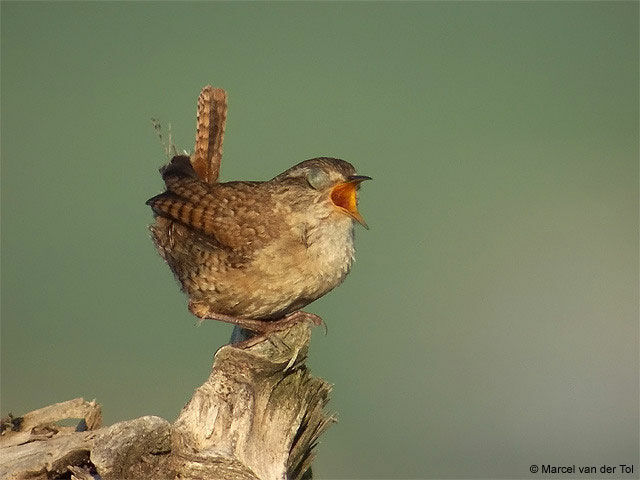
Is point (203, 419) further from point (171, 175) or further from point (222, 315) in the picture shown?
point (171, 175)

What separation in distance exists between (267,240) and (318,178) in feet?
1.06

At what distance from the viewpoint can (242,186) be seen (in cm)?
368

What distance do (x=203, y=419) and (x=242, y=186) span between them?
1.16 m

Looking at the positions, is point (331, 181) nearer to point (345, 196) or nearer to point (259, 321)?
point (345, 196)

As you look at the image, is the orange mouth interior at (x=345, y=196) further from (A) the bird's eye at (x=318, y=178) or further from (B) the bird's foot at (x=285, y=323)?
(B) the bird's foot at (x=285, y=323)

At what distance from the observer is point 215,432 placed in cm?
284

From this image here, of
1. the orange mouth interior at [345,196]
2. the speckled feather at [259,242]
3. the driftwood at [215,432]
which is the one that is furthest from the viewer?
the orange mouth interior at [345,196]

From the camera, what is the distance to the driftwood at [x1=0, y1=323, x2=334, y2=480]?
2.59 m

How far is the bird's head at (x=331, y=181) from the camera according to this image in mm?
3488

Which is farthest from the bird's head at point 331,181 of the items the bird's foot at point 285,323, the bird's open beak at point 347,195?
the bird's foot at point 285,323

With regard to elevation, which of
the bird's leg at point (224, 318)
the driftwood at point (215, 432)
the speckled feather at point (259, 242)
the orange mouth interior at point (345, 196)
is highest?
the orange mouth interior at point (345, 196)

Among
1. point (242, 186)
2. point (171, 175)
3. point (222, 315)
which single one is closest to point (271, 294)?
point (222, 315)

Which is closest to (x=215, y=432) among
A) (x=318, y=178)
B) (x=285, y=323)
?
(x=285, y=323)

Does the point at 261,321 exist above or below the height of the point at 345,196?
below
